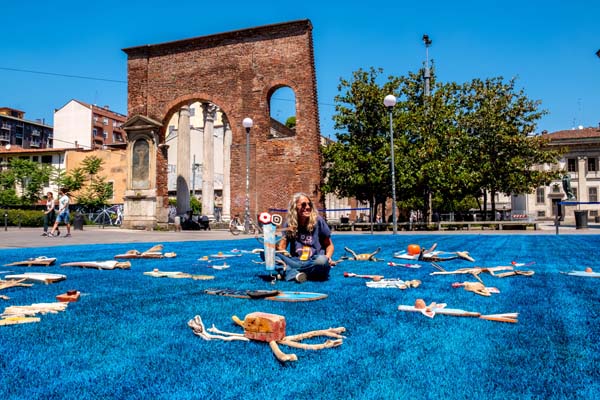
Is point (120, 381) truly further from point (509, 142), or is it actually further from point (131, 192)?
point (509, 142)

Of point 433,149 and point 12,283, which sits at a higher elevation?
point 433,149

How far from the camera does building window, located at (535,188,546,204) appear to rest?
52.9 metres

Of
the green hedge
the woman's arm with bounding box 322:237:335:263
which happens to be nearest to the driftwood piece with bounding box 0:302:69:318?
the woman's arm with bounding box 322:237:335:263

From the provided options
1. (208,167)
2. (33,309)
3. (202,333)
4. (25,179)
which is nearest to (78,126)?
(25,179)

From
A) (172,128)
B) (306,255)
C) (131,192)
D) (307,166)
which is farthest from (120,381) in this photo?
(172,128)

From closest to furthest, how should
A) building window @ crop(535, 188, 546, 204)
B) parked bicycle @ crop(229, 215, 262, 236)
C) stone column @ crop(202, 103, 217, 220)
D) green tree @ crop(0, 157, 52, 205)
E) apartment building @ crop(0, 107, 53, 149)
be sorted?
parked bicycle @ crop(229, 215, 262, 236) → stone column @ crop(202, 103, 217, 220) → green tree @ crop(0, 157, 52, 205) → building window @ crop(535, 188, 546, 204) → apartment building @ crop(0, 107, 53, 149)

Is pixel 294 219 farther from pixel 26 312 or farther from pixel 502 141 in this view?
pixel 502 141

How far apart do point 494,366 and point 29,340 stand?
2.40 m

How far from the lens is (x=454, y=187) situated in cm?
2438

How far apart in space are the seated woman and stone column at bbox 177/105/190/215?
62.7ft

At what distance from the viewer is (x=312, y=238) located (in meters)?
5.16

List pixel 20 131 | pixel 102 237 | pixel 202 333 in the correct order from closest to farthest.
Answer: pixel 202 333 → pixel 102 237 → pixel 20 131

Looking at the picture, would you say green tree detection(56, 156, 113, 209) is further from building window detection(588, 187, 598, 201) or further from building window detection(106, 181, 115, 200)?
building window detection(588, 187, 598, 201)

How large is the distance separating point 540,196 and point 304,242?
183 ft
